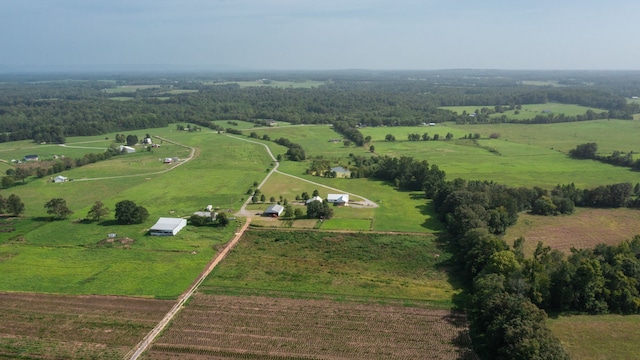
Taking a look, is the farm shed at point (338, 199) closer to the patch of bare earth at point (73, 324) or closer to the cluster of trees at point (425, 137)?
the patch of bare earth at point (73, 324)

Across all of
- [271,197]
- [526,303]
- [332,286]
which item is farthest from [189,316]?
[271,197]

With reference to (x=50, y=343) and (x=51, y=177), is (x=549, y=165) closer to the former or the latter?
(x=50, y=343)

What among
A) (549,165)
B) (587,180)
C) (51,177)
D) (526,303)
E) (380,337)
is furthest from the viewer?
(549,165)

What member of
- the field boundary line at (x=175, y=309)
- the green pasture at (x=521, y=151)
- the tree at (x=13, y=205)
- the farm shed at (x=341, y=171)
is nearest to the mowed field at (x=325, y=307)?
the field boundary line at (x=175, y=309)

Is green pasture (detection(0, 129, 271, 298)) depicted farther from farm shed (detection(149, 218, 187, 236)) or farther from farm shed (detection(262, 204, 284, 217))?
farm shed (detection(262, 204, 284, 217))

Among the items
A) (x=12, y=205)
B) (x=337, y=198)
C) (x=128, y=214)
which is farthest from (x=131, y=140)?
(x=337, y=198)

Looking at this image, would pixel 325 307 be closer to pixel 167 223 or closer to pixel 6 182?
pixel 167 223

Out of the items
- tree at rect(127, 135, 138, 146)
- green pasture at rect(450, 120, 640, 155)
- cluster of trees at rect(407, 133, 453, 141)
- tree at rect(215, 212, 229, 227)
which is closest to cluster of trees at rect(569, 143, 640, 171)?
green pasture at rect(450, 120, 640, 155)
